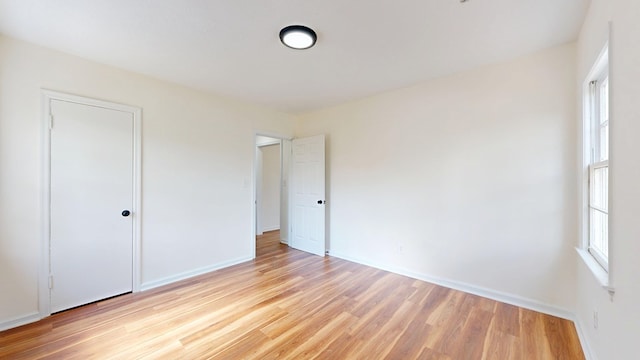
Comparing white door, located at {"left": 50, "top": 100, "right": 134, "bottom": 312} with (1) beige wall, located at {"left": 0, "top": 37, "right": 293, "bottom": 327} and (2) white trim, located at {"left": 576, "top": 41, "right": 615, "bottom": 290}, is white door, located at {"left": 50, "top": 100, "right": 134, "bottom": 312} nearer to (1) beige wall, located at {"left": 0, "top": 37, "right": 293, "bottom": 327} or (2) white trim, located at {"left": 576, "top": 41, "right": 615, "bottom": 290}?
(1) beige wall, located at {"left": 0, "top": 37, "right": 293, "bottom": 327}

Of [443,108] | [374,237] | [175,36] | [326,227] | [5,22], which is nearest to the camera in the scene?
[5,22]

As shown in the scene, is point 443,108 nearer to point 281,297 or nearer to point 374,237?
point 374,237

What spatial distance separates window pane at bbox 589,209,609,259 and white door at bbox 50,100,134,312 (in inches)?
167

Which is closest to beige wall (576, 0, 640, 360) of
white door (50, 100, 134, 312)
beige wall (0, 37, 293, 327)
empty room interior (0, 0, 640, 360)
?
empty room interior (0, 0, 640, 360)

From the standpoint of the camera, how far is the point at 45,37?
2.12 m

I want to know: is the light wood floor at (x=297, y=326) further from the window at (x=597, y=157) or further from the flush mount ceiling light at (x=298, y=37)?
the flush mount ceiling light at (x=298, y=37)

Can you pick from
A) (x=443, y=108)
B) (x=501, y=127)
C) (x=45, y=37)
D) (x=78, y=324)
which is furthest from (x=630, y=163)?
(x=45, y=37)

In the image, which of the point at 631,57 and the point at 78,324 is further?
the point at 78,324

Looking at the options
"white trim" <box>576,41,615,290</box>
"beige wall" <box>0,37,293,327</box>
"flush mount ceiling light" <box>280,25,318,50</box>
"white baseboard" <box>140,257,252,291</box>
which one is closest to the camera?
"white trim" <box>576,41,615,290</box>

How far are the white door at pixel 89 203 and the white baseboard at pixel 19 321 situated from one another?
0.11 meters

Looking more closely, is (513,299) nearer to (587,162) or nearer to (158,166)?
(587,162)

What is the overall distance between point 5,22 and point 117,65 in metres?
0.76

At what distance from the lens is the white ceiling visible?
175 centimetres

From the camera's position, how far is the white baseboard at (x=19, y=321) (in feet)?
6.77
